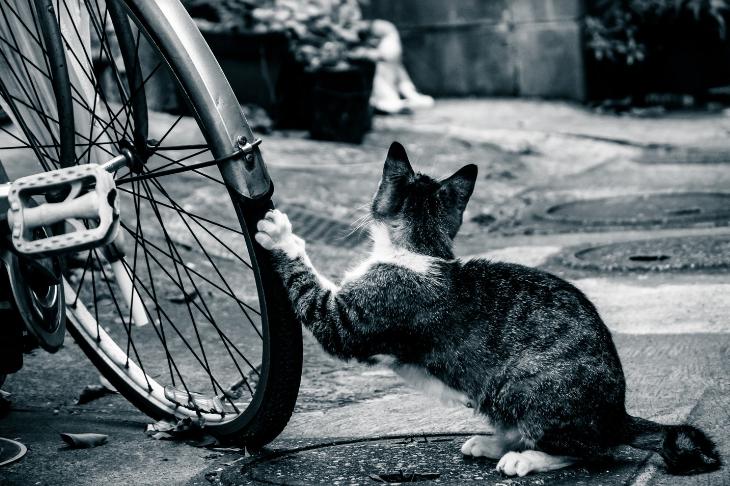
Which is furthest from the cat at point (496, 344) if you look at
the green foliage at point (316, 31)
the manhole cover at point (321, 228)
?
the green foliage at point (316, 31)

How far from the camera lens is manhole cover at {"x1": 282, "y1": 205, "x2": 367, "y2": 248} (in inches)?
199

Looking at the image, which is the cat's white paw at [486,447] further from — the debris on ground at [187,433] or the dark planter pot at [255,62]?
the dark planter pot at [255,62]

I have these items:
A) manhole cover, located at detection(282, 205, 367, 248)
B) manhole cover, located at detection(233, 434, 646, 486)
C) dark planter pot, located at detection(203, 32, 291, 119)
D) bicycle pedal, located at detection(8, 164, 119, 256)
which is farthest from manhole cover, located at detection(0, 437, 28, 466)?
dark planter pot, located at detection(203, 32, 291, 119)

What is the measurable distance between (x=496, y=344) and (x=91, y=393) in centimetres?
135

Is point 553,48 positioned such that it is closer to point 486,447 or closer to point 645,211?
point 645,211

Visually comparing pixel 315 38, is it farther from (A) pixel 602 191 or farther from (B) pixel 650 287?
(B) pixel 650 287

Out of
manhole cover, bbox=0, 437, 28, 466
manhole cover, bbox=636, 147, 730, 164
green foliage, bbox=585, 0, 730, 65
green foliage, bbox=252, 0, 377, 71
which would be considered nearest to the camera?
manhole cover, bbox=0, 437, 28, 466

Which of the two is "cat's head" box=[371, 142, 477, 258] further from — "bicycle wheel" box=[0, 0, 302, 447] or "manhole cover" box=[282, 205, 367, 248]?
"manhole cover" box=[282, 205, 367, 248]

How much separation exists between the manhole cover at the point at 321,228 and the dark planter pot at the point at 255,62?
7.15 ft

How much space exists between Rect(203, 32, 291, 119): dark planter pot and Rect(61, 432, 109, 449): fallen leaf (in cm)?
495

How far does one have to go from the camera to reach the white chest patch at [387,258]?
8.37 feet

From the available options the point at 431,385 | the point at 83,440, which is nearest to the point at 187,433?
the point at 83,440

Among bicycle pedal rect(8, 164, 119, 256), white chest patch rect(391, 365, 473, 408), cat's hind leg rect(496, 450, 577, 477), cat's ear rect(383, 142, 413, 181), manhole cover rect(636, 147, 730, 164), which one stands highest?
bicycle pedal rect(8, 164, 119, 256)

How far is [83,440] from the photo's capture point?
103 inches
